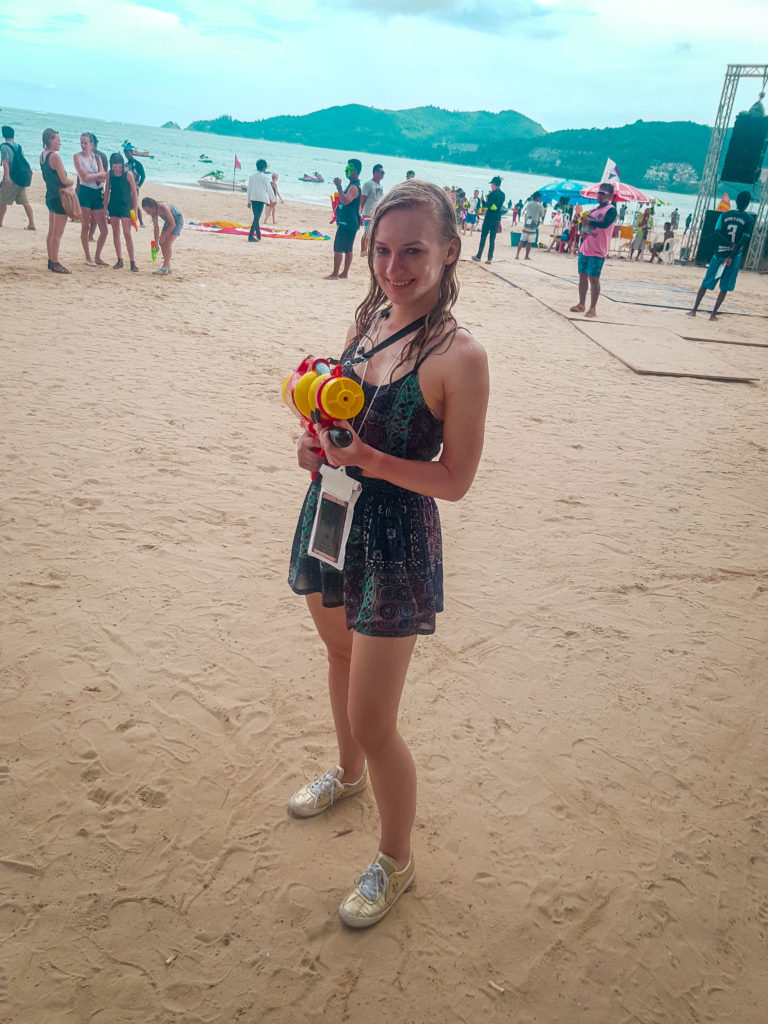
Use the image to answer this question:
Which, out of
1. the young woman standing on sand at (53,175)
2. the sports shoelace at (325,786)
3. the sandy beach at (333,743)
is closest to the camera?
the sandy beach at (333,743)

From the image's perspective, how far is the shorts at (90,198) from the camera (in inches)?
382

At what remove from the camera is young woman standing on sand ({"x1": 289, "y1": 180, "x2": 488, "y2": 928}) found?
1.51 m

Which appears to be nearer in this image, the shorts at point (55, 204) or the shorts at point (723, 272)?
the shorts at point (55, 204)

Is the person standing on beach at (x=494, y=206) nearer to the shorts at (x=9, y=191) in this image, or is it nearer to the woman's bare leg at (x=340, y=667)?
the shorts at (x=9, y=191)

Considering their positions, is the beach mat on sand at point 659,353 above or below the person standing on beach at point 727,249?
below

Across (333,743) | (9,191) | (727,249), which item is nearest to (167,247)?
(9,191)

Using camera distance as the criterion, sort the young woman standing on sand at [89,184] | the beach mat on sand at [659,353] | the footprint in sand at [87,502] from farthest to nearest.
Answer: the young woman standing on sand at [89,184] → the beach mat on sand at [659,353] → the footprint in sand at [87,502]

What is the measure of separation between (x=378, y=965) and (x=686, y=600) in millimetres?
2652

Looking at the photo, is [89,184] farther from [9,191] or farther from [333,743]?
[333,743]

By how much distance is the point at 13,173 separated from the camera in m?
11.2

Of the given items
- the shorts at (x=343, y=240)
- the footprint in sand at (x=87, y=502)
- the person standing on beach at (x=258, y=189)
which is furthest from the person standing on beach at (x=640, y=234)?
the footprint in sand at (x=87, y=502)

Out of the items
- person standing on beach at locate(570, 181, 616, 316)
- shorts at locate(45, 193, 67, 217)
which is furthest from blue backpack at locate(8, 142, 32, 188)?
person standing on beach at locate(570, 181, 616, 316)

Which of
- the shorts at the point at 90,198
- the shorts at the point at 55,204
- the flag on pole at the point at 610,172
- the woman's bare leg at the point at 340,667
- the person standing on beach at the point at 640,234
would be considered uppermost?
the flag on pole at the point at 610,172

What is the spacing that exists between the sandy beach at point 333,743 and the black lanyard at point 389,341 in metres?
1.60
